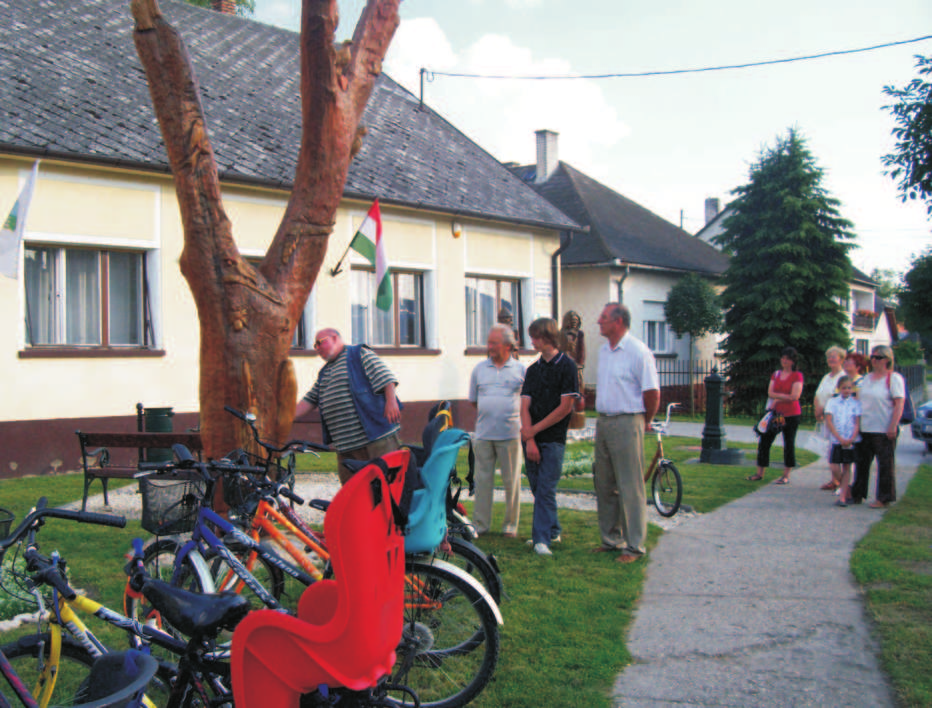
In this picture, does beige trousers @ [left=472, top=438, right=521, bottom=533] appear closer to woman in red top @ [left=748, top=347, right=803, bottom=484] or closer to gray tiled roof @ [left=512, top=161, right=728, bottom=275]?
woman in red top @ [left=748, top=347, right=803, bottom=484]

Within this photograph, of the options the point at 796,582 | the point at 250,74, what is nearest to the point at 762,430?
the point at 796,582

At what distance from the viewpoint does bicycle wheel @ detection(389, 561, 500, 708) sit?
13.7 feet

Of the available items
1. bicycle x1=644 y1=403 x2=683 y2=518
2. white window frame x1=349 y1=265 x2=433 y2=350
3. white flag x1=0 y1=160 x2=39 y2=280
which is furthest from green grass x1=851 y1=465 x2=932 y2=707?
white flag x1=0 y1=160 x2=39 y2=280

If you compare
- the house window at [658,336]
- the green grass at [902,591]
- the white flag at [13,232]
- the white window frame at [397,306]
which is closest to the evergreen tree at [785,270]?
the house window at [658,336]

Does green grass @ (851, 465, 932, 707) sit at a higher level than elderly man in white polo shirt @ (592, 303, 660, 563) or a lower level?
lower

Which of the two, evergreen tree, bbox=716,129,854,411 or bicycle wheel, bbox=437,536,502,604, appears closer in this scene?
bicycle wheel, bbox=437,536,502,604

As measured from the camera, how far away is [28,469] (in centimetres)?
1147

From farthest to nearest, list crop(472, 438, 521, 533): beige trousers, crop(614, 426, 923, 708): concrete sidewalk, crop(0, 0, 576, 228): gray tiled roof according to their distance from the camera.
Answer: crop(0, 0, 576, 228): gray tiled roof < crop(472, 438, 521, 533): beige trousers < crop(614, 426, 923, 708): concrete sidewalk

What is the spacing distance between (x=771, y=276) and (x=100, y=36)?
67.3 feet

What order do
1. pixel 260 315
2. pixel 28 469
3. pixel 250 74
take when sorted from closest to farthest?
pixel 260 315
pixel 28 469
pixel 250 74

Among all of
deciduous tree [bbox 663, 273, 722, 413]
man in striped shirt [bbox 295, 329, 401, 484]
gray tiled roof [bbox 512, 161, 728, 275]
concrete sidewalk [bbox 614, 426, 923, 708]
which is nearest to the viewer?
concrete sidewalk [bbox 614, 426, 923, 708]

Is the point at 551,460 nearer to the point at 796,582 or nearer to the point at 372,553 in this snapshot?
the point at 796,582

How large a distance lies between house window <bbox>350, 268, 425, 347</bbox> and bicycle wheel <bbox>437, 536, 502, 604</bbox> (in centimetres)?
1154

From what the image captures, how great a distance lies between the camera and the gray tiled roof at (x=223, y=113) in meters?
12.5
